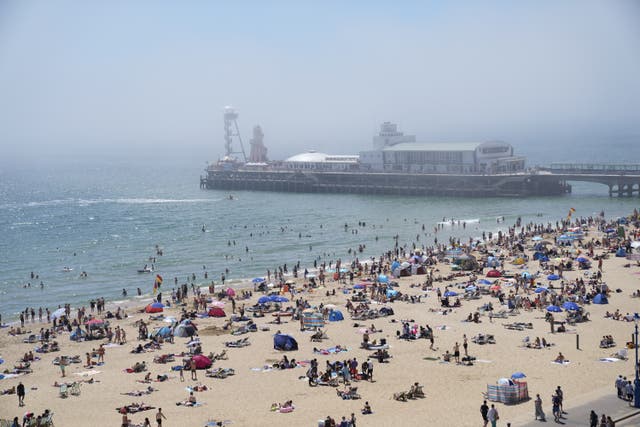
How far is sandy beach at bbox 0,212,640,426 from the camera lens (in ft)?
74.0

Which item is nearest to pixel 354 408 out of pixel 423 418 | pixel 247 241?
pixel 423 418

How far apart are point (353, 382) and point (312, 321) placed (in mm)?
8171

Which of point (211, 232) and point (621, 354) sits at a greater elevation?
point (621, 354)

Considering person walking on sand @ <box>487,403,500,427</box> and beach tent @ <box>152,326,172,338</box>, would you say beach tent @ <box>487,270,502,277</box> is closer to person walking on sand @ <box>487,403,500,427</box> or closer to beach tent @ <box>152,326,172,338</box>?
beach tent @ <box>152,326,172,338</box>

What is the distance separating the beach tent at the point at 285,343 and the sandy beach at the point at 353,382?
27 centimetres

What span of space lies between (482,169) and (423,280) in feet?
161

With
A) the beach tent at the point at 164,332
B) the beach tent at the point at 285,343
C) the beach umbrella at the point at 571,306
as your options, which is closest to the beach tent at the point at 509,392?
the beach tent at the point at 285,343

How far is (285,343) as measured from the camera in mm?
29531

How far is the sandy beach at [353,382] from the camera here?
22562 millimetres

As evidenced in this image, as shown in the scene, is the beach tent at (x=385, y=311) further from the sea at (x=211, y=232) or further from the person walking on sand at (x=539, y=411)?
the person walking on sand at (x=539, y=411)

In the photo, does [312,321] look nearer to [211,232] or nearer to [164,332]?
[164,332]

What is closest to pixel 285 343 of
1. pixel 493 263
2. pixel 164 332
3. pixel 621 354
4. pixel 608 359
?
pixel 164 332

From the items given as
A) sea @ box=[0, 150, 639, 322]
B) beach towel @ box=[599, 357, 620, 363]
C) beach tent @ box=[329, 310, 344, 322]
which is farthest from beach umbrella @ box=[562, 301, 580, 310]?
sea @ box=[0, 150, 639, 322]

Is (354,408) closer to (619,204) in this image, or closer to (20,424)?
(20,424)
